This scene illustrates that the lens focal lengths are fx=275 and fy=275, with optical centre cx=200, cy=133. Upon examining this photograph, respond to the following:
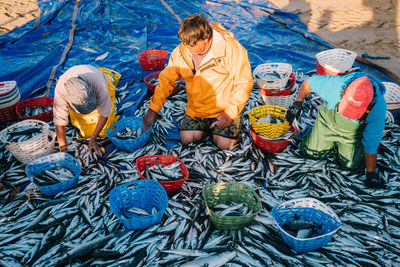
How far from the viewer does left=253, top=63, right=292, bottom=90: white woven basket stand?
157 inches

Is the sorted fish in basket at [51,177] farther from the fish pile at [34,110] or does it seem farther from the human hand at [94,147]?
the fish pile at [34,110]

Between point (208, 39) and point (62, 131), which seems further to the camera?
point (62, 131)

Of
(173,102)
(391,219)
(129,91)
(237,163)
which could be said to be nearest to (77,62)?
(129,91)

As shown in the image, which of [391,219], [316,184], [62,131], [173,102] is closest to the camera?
[391,219]

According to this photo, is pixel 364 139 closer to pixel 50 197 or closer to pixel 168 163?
pixel 168 163

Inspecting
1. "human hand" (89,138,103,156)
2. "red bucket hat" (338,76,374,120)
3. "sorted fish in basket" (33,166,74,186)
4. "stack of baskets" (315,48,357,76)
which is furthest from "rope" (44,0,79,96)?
"stack of baskets" (315,48,357,76)

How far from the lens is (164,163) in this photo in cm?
315

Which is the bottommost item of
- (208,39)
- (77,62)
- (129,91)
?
(129,91)

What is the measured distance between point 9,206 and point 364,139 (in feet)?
12.3

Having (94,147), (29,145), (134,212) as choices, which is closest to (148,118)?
(94,147)

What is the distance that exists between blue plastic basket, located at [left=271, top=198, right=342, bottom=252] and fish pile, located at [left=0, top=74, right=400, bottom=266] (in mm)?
100

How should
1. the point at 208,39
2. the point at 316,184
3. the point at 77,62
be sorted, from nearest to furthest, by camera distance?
1. the point at 208,39
2. the point at 316,184
3. the point at 77,62

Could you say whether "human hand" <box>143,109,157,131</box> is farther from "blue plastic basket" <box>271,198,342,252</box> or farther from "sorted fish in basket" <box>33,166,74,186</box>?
"blue plastic basket" <box>271,198,342,252</box>

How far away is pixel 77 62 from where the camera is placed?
5.58m
